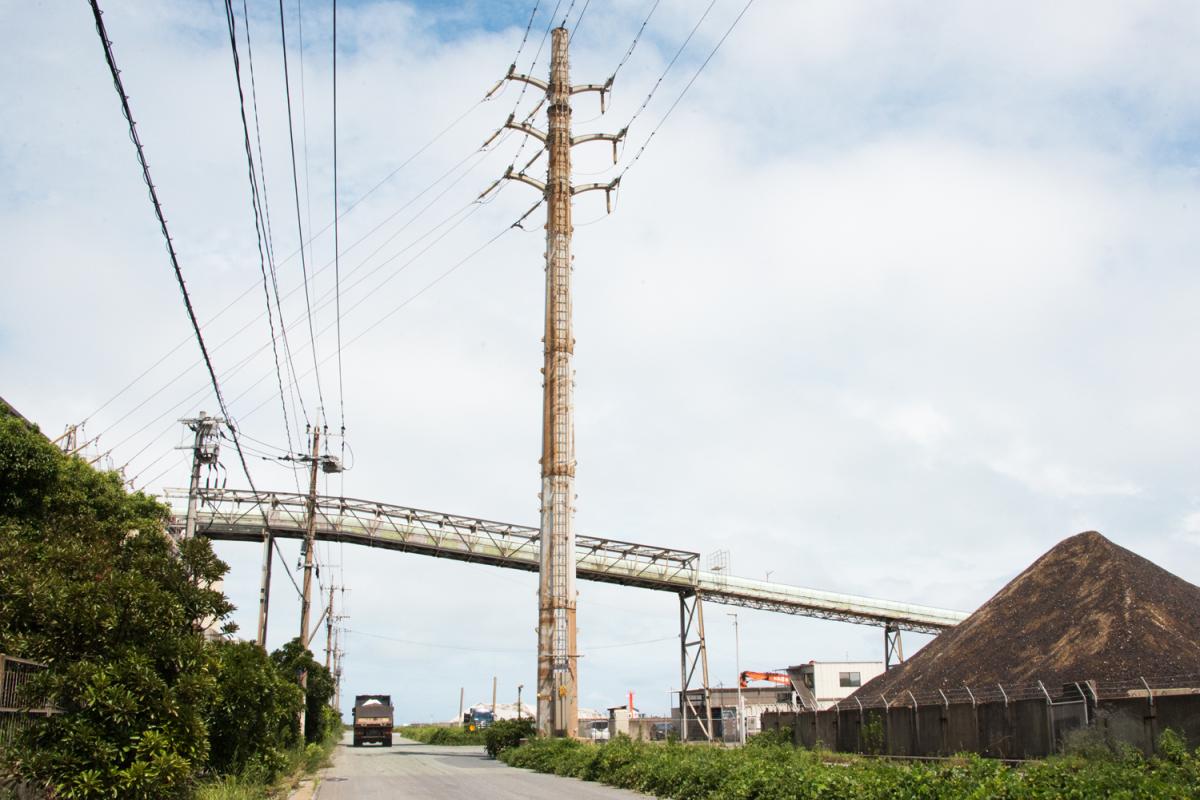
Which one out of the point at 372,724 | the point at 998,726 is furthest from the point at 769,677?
the point at 998,726

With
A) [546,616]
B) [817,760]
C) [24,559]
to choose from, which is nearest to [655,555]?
[546,616]

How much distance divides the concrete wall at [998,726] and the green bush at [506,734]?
1081 cm

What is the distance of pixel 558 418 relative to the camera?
37.5 m

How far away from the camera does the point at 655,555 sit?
51500mm

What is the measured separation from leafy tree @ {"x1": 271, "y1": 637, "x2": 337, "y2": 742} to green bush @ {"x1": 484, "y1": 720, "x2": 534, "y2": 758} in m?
7.70

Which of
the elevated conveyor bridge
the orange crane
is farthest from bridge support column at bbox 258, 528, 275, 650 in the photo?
the orange crane

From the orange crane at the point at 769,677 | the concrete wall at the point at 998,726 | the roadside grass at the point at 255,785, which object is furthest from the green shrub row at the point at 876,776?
the orange crane at the point at 769,677

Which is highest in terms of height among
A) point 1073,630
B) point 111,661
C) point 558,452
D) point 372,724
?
point 558,452

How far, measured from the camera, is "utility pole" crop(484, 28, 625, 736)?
35.8 metres

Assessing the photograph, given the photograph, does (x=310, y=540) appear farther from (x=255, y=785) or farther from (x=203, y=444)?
(x=255, y=785)

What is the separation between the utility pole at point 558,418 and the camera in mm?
35750

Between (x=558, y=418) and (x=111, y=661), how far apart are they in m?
A: 24.7

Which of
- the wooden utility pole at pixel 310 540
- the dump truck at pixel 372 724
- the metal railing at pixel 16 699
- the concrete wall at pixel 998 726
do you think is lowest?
the dump truck at pixel 372 724

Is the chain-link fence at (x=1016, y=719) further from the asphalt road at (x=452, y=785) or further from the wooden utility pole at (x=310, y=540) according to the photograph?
the wooden utility pole at (x=310, y=540)
